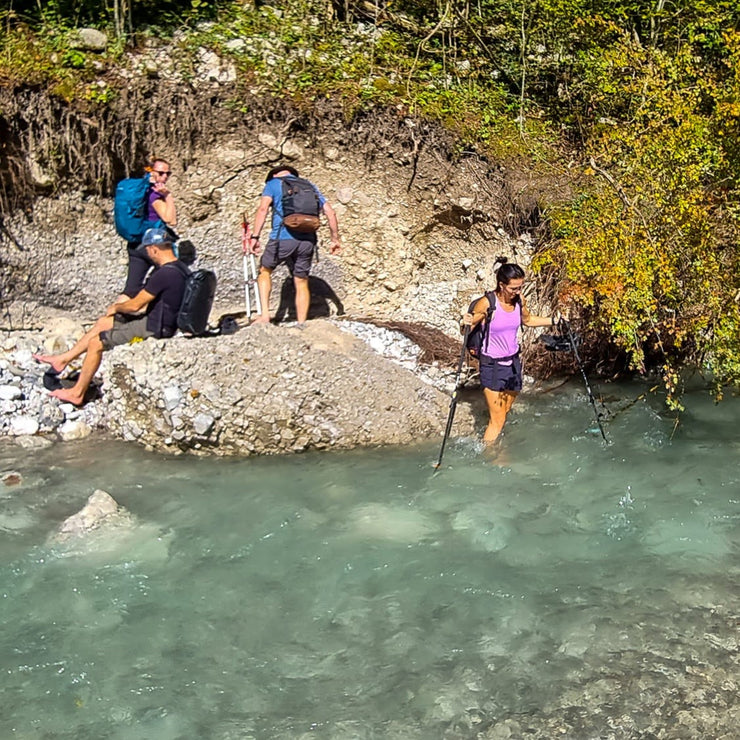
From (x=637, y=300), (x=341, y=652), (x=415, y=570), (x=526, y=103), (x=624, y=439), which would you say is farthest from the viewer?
(x=526, y=103)

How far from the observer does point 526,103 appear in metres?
13.2

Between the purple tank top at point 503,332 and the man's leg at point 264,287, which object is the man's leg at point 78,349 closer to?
the man's leg at point 264,287

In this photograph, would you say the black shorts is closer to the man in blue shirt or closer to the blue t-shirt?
the man in blue shirt

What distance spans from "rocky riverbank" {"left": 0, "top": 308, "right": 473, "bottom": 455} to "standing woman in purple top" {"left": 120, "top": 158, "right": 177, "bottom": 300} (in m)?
1.40

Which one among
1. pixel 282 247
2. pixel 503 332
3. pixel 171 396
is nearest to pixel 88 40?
pixel 282 247

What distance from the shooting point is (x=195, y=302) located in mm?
8992

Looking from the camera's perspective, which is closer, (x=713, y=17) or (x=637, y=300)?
(x=637, y=300)

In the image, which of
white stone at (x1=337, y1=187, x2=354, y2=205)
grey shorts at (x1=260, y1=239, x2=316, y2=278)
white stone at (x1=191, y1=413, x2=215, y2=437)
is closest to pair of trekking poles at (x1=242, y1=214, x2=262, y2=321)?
grey shorts at (x1=260, y1=239, x2=316, y2=278)

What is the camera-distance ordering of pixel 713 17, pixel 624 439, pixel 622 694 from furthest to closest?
pixel 713 17
pixel 624 439
pixel 622 694

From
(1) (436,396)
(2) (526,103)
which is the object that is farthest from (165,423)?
(2) (526,103)

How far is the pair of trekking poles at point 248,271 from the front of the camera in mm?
10664

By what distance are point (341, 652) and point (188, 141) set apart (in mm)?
8170

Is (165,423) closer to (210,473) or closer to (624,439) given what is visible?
(210,473)

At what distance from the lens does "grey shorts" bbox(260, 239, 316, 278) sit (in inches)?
398
